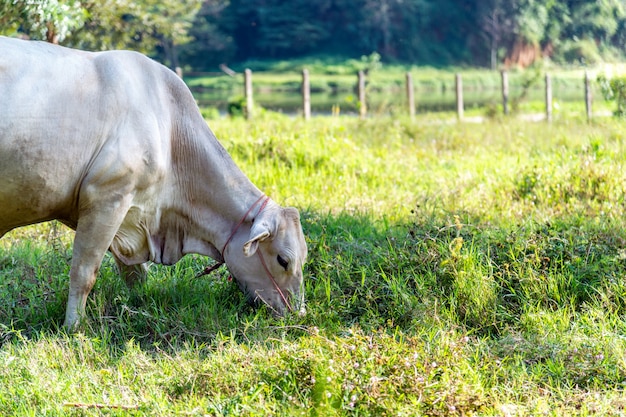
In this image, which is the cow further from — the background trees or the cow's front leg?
the background trees

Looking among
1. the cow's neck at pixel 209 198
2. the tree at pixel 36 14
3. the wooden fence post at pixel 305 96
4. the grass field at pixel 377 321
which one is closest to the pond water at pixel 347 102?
the wooden fence post at pixel 305 96

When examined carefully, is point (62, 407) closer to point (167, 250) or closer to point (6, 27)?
point (167, 250)

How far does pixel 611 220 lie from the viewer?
7.11m

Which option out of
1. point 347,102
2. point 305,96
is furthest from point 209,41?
point 305,96

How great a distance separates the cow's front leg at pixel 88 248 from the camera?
5340 millimetres

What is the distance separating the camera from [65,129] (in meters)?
5.25

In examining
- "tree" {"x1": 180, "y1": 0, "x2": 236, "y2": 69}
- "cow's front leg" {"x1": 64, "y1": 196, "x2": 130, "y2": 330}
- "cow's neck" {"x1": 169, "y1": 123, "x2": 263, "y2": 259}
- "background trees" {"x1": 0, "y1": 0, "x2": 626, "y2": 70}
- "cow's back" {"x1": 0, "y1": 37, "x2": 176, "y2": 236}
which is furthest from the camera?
"tree" {"x1": 180, "y1": 0, "x2": 236, "y2": 69}

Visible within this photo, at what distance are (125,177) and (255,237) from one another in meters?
0.87

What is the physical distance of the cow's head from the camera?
563 centimetres

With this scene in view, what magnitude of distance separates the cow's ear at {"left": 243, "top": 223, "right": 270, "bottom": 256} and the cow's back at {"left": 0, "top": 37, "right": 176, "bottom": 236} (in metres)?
0.74

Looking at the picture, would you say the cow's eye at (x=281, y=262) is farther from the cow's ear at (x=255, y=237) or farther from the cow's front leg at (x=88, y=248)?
the cow's front leg at (x=88, y=248)

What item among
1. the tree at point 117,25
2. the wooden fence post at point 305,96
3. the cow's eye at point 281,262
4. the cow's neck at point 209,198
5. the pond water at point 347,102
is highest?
the tree at point 117,25

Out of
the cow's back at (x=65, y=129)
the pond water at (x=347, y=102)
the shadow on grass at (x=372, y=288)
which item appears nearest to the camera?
the cow's back at (x=65, y=129)

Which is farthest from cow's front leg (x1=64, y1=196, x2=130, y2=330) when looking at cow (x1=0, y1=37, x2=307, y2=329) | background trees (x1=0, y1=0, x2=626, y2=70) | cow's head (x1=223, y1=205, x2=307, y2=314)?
background trees (x1=0, y1=0, x2=626, y2=70)
